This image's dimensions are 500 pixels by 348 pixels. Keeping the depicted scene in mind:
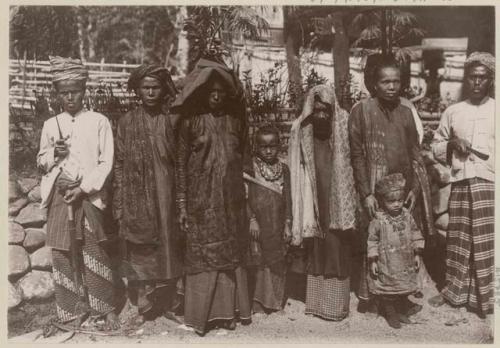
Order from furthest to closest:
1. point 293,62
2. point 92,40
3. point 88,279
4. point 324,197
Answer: point 92,40 → point 293,62 → point 324,197 → point 88,279

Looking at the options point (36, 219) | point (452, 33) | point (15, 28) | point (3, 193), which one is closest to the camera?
point (3, 193)

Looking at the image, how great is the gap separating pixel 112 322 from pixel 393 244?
6.90ft

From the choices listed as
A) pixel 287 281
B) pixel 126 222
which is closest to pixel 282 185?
pixel 287 281

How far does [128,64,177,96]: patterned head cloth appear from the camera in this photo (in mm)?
3758

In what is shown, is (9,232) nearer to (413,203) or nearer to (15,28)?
(15,28)

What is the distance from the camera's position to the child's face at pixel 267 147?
3932mm

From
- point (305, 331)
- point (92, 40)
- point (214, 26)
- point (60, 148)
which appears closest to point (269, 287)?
point (305, 331)

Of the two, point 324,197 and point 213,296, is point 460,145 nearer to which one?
point 324,197

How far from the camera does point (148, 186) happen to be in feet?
12.5

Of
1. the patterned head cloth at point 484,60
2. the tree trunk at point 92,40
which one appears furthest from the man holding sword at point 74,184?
the tree trunk at point 92,40

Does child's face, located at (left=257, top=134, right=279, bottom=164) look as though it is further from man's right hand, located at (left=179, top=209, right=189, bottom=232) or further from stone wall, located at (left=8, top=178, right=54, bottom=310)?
stone wall, located at (left=8, top=178, right=54, bottom=310)

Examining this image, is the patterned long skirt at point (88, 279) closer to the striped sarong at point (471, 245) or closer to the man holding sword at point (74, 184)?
the man holding sword at point (74, 184)

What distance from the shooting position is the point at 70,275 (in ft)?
12.8

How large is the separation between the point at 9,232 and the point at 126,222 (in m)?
1.08
